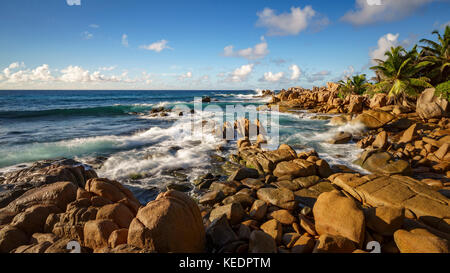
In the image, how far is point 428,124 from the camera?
16359 millimetres

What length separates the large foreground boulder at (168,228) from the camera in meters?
2.83

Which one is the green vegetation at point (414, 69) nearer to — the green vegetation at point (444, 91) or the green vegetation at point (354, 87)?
the green vegetation at point (444, 91)

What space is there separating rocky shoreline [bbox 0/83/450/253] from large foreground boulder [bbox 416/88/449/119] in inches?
523

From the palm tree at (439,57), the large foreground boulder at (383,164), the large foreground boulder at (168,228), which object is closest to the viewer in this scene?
the large foreground boulder at (168,228)

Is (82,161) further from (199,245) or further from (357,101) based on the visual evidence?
(357,101)

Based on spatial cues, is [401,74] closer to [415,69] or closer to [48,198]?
[415,69]

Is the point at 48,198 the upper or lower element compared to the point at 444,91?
lower

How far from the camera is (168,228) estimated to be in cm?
295

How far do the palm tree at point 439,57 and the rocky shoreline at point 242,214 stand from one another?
2312cm

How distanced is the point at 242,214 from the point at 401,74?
29.7 meters

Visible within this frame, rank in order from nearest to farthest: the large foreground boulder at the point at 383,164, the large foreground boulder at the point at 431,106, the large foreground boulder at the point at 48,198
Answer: the large foreground boulder at the point at 48,198, the large foreground boulder at the point at 383,164, the large foreground boulder at the point at 431,106

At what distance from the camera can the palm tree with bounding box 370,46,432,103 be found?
916 inches

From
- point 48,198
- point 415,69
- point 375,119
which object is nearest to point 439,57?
point 415,69

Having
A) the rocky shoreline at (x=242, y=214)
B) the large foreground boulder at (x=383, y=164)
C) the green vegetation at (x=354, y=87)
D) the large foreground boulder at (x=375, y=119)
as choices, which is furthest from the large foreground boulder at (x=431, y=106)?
the green vegetation at (x=354, y=87)
